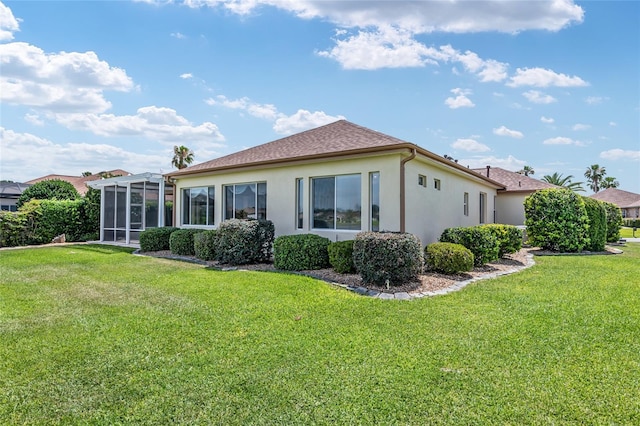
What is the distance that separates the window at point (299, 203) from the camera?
36.6ft

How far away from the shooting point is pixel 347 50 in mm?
12508

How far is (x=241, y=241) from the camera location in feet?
33.8

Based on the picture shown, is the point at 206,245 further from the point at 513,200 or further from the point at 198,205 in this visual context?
the point at 513,200

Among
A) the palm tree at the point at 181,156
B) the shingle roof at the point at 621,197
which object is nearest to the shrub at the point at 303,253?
the palm tree at the point at 181,156

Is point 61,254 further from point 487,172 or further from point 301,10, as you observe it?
point 487,172

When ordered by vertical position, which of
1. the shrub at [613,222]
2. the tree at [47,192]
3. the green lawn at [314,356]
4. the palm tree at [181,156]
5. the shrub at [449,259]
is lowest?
the green lawn at [314,356]

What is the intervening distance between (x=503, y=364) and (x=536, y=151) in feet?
75.8

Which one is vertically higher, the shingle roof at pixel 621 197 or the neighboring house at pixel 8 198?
the shingle roof at pixel 621 197

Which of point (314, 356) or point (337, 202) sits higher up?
point (337, 202)

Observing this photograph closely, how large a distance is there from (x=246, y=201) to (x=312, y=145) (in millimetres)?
3188

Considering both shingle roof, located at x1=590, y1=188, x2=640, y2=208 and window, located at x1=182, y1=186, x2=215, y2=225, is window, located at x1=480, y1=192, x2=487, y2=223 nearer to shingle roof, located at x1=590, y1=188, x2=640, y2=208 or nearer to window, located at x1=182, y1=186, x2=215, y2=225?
window, located at x1=182, y1=186, x2=215, y2=225

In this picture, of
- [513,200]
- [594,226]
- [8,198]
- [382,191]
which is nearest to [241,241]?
[382,191]

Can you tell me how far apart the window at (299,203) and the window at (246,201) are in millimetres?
1464

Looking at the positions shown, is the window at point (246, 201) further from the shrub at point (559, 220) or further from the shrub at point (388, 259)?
the shrub at point (559, 220)
